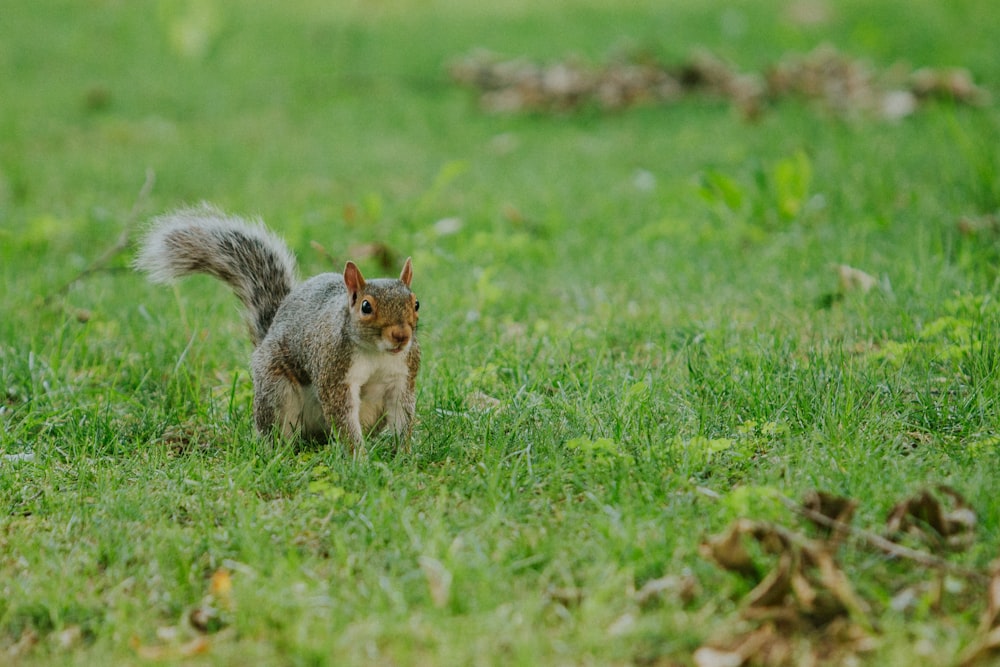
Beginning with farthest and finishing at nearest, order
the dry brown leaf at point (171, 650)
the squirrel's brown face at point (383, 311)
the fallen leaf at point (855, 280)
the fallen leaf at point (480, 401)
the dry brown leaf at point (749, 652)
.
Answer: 1. the fallen leaf at point (855, 280)
2. the fallen leaf at point (480, 401)
3. the squirrel's brown face at point (383, 311)
4. the dry brown leaf at point (171, 650)
5. the dry brown leaf at point (749, 652)

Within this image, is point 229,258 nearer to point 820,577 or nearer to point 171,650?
point 171,650

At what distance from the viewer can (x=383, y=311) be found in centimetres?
258

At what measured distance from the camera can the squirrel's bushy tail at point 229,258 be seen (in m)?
3.09

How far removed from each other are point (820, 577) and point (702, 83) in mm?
6391

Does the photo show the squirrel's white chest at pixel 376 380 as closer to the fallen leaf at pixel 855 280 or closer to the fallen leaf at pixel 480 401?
the fallen leaf at pixel 480 401

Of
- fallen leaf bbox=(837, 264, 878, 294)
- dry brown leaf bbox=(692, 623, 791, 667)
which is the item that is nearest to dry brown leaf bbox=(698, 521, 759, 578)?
dry brown leaf bbox=(692, 623, 791, 667)

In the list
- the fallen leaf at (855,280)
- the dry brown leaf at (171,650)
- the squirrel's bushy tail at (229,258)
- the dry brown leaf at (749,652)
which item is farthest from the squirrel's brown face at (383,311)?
the fallen leaf at (855,280)

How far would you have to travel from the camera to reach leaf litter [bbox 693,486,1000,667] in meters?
1.82

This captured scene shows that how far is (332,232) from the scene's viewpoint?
16.5ft

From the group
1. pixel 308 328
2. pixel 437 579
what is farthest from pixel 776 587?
pixel 308 328

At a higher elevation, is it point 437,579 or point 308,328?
point 308,328

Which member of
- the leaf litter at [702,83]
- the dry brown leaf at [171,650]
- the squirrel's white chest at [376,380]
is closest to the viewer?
the dry brown leaf at [171,650]

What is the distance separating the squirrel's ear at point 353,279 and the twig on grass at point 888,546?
3.67ft

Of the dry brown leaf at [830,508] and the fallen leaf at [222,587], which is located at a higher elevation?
the dry brown leaf at [830,508]
